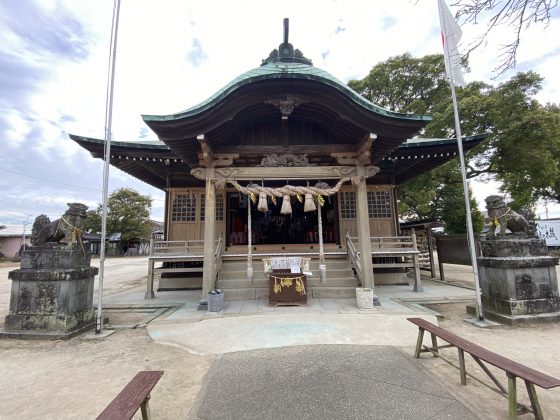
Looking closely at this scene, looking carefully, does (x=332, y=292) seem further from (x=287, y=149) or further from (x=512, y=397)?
(x=512, y=397)

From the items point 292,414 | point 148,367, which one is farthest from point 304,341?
point 148,367

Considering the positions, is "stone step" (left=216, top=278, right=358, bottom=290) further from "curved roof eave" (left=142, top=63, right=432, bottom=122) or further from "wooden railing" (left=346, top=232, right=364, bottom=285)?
"curved roof eave" (left=142, top=63, right=432, bottom=122)

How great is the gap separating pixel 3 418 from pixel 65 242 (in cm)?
391

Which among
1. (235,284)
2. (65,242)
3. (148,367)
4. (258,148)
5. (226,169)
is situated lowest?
(148,367)

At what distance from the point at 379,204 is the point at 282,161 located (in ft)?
18.3

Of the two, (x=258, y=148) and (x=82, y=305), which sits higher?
(x=258, y=148)

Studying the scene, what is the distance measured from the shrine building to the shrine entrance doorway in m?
0.14

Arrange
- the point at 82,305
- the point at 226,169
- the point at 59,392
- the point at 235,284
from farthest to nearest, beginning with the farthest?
the point at 235,284, the point at 226,169, the point at 82,305, the point at 59,392

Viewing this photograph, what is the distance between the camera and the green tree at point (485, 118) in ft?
43.4

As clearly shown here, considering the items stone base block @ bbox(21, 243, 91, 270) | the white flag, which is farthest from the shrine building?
stone base block @ bbox(21, 243, 91, 270)

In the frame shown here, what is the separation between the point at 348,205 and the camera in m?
11.1

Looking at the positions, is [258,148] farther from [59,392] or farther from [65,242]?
[59,392]

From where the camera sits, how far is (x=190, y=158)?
8.06 metres

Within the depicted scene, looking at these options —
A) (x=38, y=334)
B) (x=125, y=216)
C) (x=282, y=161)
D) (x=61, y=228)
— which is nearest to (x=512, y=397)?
(x=282, y=161)
